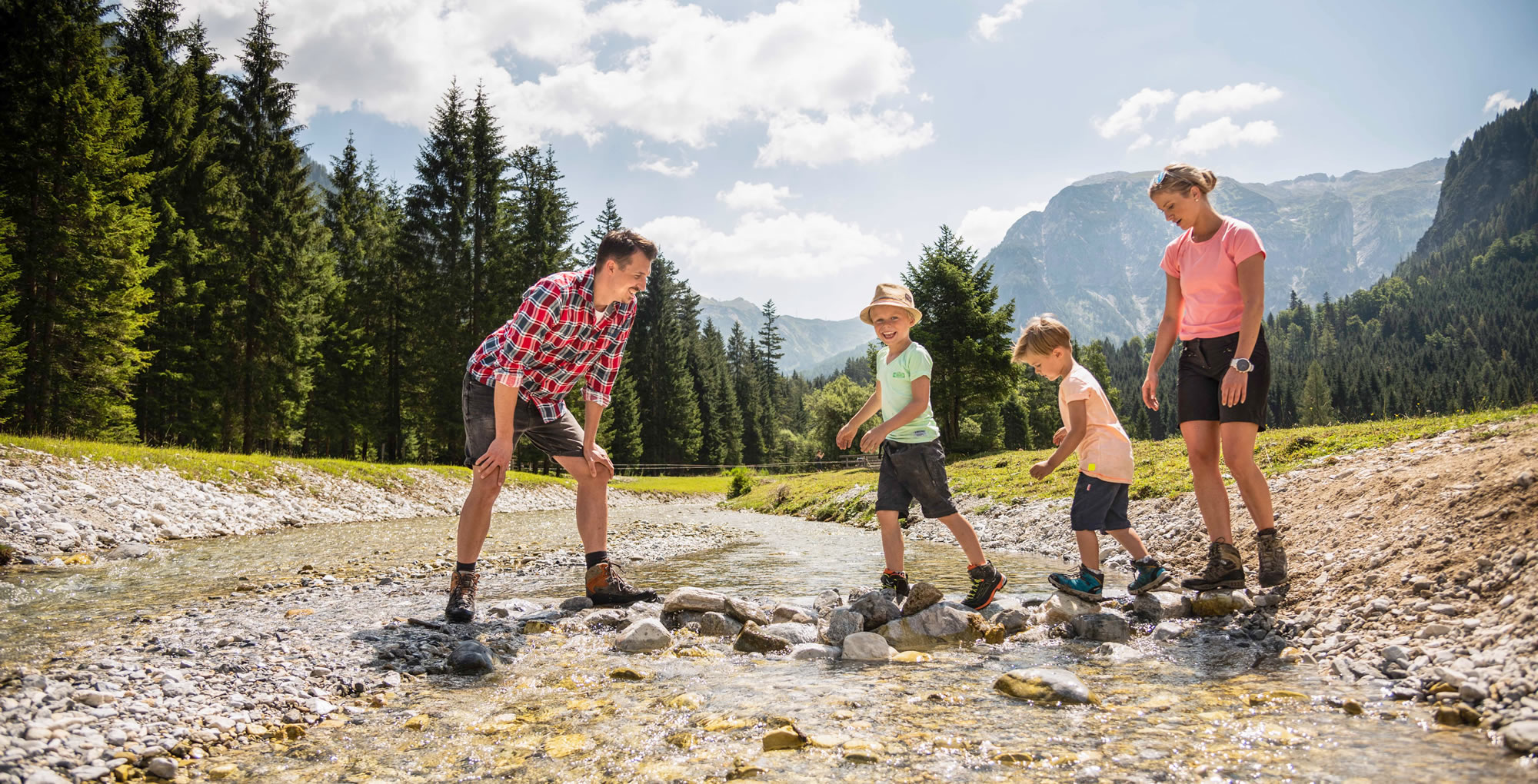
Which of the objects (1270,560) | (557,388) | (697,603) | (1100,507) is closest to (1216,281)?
(1100,507)

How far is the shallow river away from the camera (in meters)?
2.41

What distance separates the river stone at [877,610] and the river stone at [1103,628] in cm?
121

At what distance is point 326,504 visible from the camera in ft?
57.6

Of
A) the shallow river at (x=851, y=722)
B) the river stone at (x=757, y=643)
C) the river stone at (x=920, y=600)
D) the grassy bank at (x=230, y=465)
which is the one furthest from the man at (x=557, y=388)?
the grassy bank at (x=230, y=465)

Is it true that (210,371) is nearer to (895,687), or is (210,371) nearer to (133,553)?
(133,553)

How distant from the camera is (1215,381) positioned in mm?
4953

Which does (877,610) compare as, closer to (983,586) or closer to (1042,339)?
(983,586)

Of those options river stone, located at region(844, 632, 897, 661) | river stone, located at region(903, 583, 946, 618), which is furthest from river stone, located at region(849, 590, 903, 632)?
river stone, located at region(844, 632, 897, 661)

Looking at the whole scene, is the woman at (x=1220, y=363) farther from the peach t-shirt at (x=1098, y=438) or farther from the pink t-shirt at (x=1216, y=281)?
the peach t-shirt at (x=1098, y=438)

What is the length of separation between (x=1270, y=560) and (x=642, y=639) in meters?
4.32

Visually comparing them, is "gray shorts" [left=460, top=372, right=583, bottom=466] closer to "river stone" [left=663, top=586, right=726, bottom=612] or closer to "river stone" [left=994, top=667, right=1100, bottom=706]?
"river stone" [left=663, top=586, right=726, bottom=612]

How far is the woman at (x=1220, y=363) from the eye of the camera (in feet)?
15.2

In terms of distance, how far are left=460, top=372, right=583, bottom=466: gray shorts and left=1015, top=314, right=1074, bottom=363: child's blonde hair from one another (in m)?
3.75

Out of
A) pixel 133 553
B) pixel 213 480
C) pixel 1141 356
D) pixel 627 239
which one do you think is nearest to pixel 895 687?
pixel 627 239
